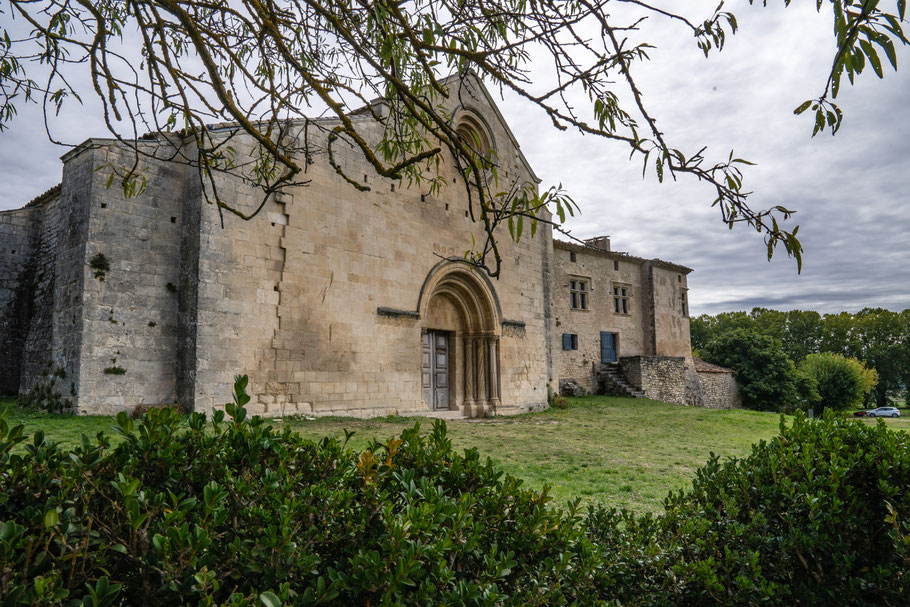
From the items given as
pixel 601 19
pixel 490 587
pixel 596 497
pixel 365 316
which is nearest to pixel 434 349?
pixel 365 316

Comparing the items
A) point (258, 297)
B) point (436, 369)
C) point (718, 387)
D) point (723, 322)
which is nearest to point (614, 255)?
point (718, 387)

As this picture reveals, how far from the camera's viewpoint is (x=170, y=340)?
32.5 ft

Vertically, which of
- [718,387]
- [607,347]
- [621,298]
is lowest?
[718,387]

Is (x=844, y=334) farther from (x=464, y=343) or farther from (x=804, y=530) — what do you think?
(x=804, y=530)

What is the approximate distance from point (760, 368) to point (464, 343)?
22.1m

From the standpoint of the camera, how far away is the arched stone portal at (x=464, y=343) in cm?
1471

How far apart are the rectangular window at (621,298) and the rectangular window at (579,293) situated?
201cm

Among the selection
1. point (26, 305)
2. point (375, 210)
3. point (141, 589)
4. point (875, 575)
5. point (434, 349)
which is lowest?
point (875, 575)

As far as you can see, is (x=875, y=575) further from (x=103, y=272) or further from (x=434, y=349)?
(x=434, y=349)

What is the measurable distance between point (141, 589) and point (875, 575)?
2.84m

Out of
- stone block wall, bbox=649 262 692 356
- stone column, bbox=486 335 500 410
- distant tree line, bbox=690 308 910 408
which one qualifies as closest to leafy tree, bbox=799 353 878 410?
distant tree line, bbox=690 308 910 408

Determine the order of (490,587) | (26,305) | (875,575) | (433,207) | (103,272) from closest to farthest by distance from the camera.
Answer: (490,587), (875,575), (103,272), (26,305), (433,207)

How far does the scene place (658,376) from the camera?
24.8 metres

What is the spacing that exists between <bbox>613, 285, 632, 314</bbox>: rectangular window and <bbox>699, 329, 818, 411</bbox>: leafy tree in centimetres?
810
